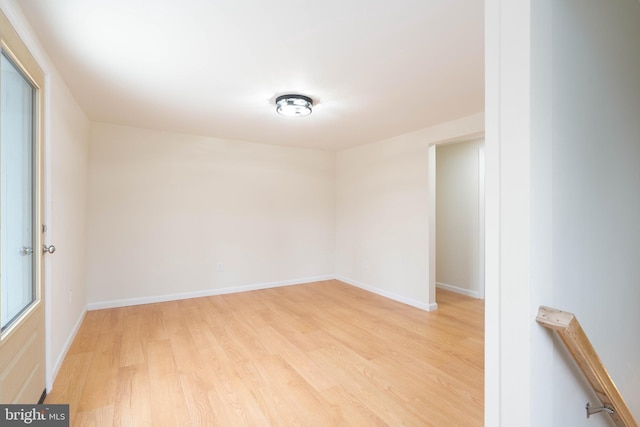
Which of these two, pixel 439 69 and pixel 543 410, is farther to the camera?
pixel 439 69

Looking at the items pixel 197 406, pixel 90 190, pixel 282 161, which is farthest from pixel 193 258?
pixel 197 406

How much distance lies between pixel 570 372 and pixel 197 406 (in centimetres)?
209

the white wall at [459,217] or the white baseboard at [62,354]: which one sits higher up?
the white wall at [459,217]

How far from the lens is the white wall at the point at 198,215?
382 cm

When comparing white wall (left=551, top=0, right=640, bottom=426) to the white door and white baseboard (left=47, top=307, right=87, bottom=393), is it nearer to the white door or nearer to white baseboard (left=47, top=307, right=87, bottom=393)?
the white door

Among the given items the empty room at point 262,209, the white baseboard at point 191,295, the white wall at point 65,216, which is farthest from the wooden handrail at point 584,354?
the white baseboard at point 191,295

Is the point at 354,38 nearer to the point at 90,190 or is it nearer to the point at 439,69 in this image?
the point at 439,69

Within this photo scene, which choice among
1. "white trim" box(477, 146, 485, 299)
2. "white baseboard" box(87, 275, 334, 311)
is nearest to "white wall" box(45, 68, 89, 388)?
"white baseboard" box(87, 275, 334, 311)

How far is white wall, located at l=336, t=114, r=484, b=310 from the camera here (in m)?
3.90

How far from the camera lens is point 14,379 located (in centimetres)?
155

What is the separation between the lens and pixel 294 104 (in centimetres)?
275

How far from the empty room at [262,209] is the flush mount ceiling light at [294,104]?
0.10 ft

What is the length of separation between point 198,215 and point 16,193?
265cm

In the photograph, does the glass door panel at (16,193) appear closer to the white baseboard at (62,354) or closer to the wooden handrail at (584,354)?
the white baseboard at (62,354)
